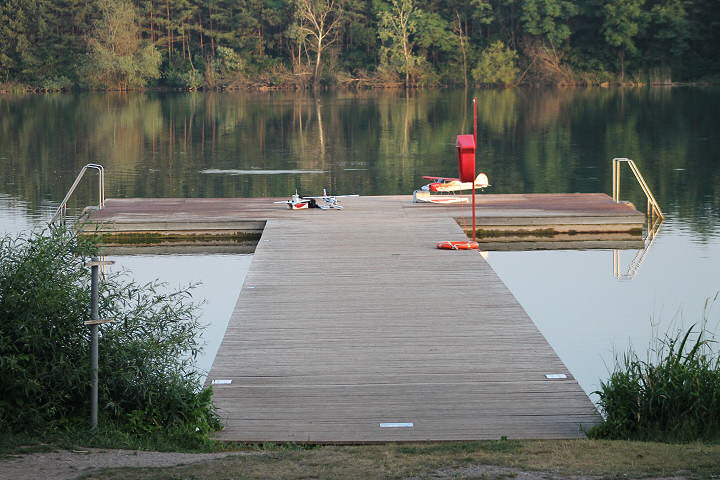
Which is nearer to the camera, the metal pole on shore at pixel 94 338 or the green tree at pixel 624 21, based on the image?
the metal pole on shore at pixel 94 338

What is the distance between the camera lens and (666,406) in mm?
6379

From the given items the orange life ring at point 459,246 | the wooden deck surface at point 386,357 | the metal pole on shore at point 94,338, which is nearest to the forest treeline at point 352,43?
the orange life ring at point 459,246

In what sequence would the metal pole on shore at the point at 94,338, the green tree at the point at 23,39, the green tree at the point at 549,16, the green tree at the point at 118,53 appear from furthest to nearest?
the green tree at the point at 23,39 < the green tree at the point at 549,16 < the green tree at the point at 118,53 < the metal pole on shore at the point at 94,338

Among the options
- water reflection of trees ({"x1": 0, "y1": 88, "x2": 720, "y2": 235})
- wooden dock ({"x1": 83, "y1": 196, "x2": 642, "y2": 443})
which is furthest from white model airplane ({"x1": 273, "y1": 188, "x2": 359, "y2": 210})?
water reflection of trees ({"x1": 0, "y1": 88, "x2": 720, "y2": 235})

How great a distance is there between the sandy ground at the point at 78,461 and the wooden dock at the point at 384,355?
70 cm

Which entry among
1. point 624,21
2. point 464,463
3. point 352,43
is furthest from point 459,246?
point 352,43

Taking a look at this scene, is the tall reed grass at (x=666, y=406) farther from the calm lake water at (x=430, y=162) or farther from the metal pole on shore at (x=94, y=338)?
the metal pole on shore at (x=94, y=338)

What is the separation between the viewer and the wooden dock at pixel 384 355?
6.61 metres

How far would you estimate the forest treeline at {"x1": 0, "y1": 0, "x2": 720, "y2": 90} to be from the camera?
57.0 meters

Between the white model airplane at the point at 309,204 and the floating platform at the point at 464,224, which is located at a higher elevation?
the white model airplane at the point at 309,204

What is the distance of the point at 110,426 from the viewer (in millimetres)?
6223

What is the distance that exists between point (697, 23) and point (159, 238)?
47488 millimetres

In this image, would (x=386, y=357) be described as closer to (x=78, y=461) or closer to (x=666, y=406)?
(x=666, y=406)

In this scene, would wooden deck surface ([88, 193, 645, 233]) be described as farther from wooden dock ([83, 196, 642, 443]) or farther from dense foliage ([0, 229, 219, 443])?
dense foliage ([0, 229, 219, 443])
